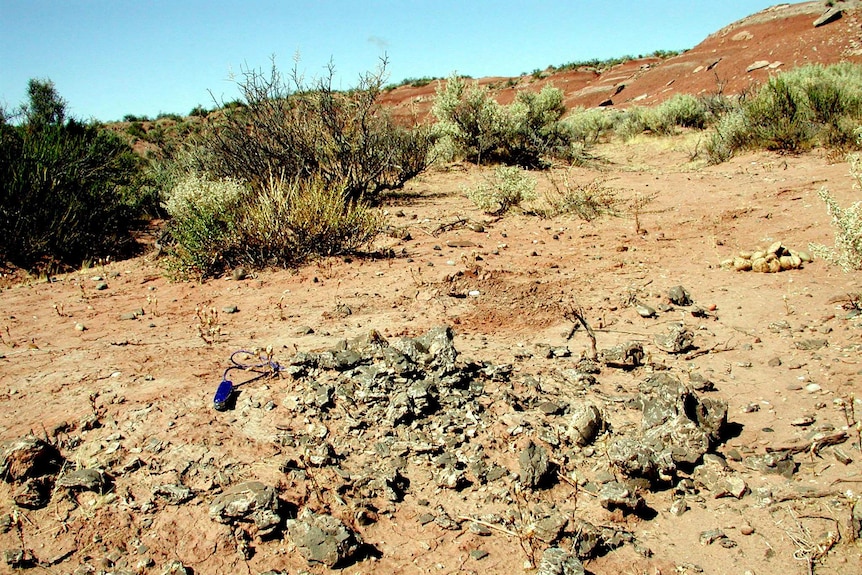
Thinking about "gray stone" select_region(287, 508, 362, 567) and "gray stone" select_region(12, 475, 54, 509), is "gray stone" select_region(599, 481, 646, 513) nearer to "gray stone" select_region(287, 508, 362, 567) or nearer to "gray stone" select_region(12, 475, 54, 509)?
"gray stone" select_region(287, 508, 362, 567)

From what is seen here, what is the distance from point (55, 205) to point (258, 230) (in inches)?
160

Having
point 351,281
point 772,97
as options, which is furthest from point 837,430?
point 772,97

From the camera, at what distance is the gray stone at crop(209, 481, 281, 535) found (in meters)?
2.45

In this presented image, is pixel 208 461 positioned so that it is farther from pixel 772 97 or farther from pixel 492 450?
pixel 772 97

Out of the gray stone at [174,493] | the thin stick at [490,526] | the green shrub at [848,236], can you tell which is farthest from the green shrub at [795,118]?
the gray stone at [174,493]

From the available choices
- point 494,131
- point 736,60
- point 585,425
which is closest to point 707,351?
point 585,425

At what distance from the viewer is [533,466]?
9.12ft

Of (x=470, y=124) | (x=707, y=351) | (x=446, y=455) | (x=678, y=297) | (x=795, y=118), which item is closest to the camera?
(x=446, y=455)

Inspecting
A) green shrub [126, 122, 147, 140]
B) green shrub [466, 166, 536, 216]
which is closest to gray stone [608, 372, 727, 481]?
green shrub [466, 166, 536, 216]

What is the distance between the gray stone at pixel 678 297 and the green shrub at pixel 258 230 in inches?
125

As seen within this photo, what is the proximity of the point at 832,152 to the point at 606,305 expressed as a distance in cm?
684

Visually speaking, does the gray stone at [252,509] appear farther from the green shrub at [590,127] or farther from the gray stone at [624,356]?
the green shrub at [590,127]

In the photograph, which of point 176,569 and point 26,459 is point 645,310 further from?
point 26,459

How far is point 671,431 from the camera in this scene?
2.95 m
